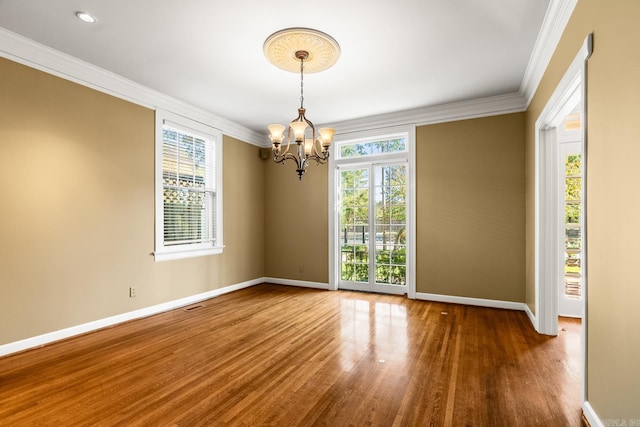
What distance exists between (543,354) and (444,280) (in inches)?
73.2

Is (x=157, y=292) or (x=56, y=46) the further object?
(x=157, y=292)

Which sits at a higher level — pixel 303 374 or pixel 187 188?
pixel 187 188

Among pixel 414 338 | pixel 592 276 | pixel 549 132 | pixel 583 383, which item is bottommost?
pixel 414 338

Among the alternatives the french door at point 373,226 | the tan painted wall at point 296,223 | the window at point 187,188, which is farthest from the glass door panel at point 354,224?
the window at point 187,188

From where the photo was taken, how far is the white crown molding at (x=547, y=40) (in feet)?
7.75

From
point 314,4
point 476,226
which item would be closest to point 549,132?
point 476,226

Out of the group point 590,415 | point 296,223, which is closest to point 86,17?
point 296,223

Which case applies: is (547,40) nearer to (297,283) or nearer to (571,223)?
(571,223)

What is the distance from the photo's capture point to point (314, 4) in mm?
2479

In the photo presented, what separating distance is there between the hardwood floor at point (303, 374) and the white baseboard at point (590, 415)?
0.23 ft

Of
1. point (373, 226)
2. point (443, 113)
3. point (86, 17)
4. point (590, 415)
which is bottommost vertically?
point (590, 415)

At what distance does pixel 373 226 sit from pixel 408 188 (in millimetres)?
874

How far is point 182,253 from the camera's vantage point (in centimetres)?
456

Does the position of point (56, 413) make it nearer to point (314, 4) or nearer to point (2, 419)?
point (2, 419)
